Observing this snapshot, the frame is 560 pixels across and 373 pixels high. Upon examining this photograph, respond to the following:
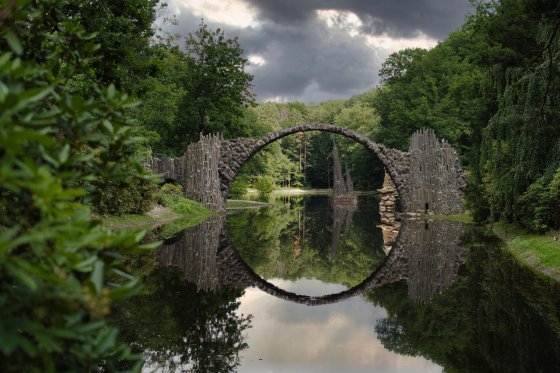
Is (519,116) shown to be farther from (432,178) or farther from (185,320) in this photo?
(432,178)

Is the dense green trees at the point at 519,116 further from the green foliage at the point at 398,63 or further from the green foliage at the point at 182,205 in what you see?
the green foliage at the point at 398,63

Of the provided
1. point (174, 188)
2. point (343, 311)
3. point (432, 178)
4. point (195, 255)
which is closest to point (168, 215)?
point (174, 188)

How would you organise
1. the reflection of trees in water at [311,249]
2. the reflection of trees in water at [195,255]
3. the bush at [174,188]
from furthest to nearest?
the bush at [174,188], the reflection of trees in water at [311,249], the reflection of trees in water at [195,255]

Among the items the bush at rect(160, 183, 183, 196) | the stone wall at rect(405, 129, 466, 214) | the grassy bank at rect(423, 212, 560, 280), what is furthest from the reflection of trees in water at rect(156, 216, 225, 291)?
the stone wall at rect(405, 129, 466, 214)

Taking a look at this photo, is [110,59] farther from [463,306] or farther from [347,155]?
[347,155]

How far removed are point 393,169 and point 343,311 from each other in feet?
61.3

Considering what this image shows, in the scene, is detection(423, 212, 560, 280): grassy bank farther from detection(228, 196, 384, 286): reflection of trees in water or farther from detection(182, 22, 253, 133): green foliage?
detection(182, 22, 253, 133): green foliage

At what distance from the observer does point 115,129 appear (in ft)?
7.57

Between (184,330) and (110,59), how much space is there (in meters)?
3.75

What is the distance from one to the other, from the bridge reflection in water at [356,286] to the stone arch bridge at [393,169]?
835cm

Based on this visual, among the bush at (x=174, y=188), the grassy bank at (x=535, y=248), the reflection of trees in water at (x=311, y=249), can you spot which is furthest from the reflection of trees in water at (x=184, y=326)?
the bush at (x=174, y=188)

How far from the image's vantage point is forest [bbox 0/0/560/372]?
1.62 metres

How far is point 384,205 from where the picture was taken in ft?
102

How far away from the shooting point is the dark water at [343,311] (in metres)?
5.57
